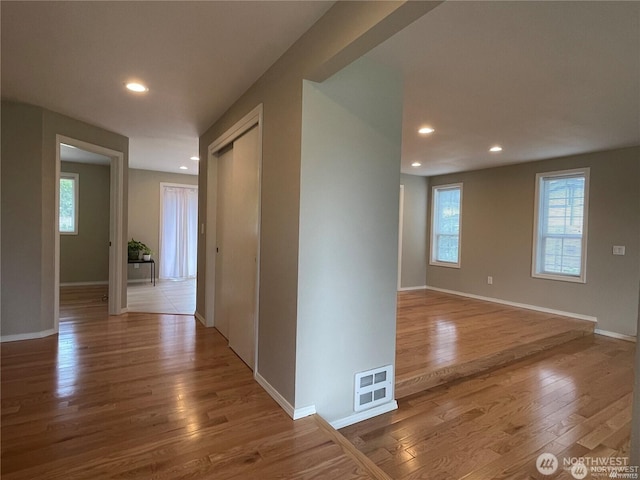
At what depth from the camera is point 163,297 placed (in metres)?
5.70

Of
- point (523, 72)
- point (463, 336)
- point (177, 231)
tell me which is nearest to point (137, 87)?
point (523, 72)

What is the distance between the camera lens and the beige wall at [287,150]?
1.61 m

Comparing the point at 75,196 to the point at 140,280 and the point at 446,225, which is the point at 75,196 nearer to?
the point at 140,280

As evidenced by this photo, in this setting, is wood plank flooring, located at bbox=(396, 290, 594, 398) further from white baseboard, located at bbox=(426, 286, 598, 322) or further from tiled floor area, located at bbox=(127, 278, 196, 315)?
tiled floor area, located at bbox=(127, 278, 196, 315)

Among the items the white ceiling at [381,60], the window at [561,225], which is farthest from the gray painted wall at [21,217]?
the window at [561,225]

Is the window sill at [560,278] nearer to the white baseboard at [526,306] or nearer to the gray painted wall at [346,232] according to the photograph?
the white baseboard at [526,306]

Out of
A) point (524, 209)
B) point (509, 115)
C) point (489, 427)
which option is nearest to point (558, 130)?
point (509, 115)

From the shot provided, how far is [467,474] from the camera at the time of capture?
181 centimetres

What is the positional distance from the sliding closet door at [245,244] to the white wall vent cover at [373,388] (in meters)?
0.87

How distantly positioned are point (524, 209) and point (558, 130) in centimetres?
191

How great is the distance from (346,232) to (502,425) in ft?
5.40

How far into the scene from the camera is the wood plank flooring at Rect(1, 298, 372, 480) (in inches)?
64.5

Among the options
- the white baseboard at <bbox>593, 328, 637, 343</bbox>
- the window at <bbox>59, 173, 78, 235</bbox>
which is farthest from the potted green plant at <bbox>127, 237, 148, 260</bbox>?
the white baseboard at <bbox>593, 328, 637, 343</bbox>

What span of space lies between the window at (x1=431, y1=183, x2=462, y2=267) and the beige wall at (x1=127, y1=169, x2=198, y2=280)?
5491 mm
